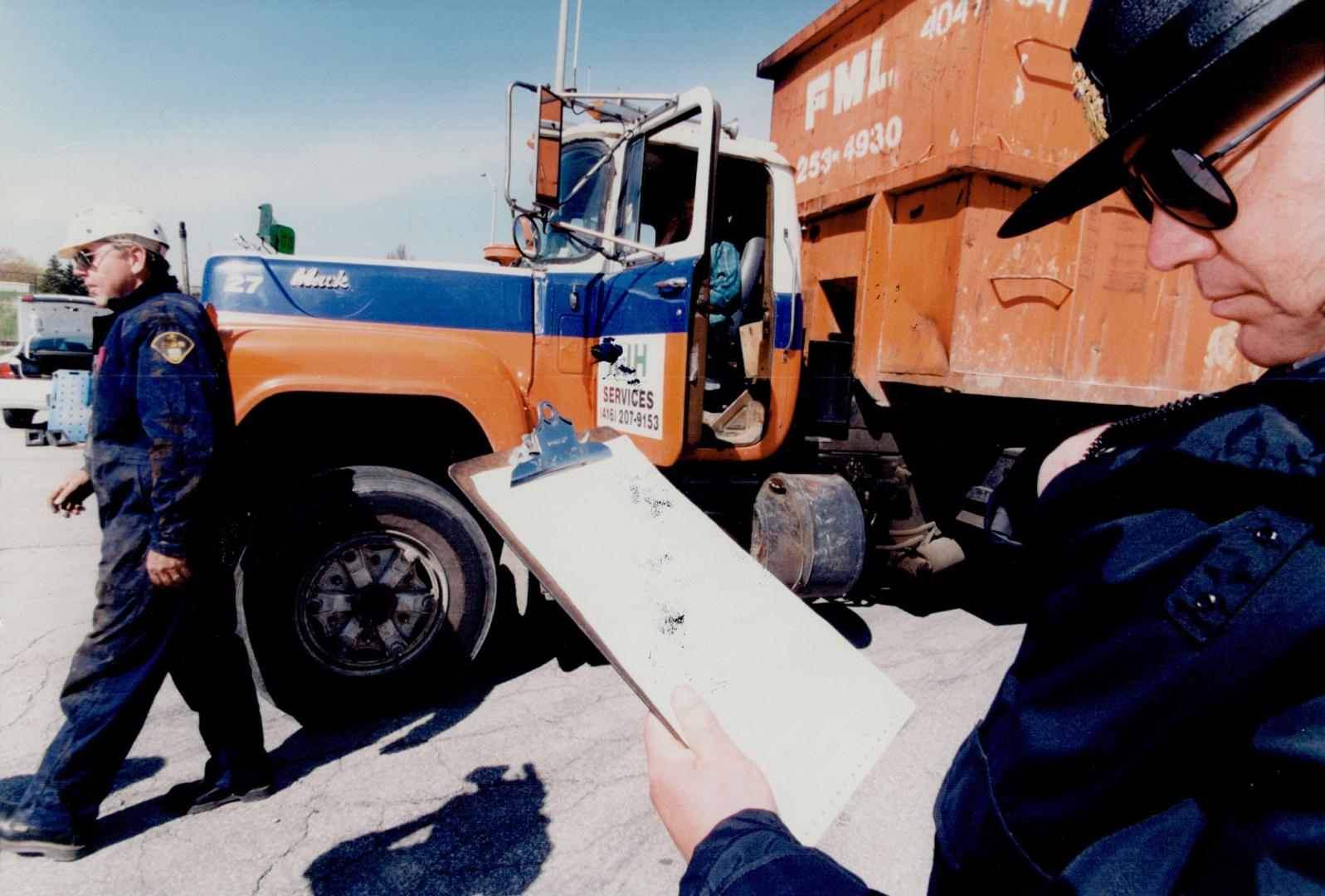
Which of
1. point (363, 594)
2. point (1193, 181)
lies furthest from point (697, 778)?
point (363, 594)

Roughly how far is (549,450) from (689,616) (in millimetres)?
449

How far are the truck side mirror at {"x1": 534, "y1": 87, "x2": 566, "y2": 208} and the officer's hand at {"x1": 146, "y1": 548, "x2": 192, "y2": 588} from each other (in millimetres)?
2037

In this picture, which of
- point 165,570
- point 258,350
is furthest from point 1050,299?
point 165,570

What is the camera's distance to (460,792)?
2.68 metres

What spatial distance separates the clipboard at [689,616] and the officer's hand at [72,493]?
2362 mm

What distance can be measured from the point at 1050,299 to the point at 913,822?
280cm

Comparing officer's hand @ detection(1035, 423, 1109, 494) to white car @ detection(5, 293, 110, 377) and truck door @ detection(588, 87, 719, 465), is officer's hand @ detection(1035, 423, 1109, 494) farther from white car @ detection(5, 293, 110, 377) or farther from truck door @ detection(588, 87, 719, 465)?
white car @ detection(5, 293, 110, 377)

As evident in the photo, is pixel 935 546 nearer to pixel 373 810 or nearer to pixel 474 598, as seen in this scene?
pixel 474 598

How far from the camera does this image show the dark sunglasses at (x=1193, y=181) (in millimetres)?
615

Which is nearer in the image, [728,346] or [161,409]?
[161,409]

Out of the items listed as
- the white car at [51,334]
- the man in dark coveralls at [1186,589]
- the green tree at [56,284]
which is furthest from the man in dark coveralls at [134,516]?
the green tree at [56,284]

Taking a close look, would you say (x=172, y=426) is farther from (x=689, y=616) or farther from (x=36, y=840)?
(x=689, y=616)

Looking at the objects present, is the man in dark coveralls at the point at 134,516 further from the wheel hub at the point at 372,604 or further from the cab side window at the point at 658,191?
the cab side window at the point at 658,191

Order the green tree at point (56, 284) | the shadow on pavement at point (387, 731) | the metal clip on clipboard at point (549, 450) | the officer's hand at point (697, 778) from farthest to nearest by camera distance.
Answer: the green tree at point (56, 284), the shadow on pavement at point (387, 731), the metal clip on clipboard at point (549, 450), the officer's hand at point (697, 778)
